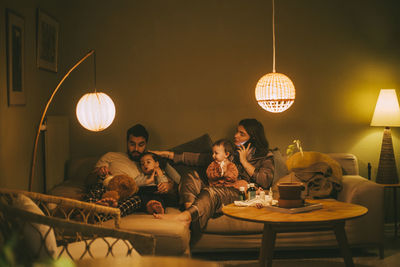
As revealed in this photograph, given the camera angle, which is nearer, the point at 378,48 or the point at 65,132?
the point at 65,132

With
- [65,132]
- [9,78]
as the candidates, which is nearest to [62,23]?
[65,132]

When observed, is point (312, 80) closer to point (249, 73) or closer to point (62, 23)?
point (249, 73)

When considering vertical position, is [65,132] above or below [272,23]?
below

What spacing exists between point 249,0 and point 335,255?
2639mm

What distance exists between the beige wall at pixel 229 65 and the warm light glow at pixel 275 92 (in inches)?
31.1

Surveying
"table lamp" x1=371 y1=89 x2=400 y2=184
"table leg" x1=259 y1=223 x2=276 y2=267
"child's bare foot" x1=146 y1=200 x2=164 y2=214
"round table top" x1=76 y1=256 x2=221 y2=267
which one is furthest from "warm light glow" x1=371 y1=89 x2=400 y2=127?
"round table top" x1=76 y1=256 x2=221 y2=267

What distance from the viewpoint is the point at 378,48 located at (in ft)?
14.6

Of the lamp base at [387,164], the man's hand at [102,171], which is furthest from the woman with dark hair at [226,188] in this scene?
the lamp base at [387,164]

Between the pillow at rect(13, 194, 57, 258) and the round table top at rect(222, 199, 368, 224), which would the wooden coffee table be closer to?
the round table top at rect(222, 199, 368, 224)

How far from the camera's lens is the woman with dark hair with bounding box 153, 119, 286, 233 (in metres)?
3.29

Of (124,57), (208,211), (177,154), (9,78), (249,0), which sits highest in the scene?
(249,0)

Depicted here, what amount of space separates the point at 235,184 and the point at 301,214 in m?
1.05

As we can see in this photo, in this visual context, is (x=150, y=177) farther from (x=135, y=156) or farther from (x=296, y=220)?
(x=296, y=220)

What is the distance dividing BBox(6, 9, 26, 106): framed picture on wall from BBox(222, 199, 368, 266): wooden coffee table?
1715 mm
